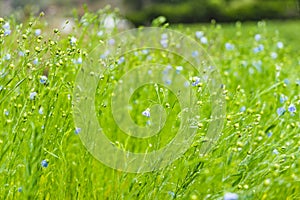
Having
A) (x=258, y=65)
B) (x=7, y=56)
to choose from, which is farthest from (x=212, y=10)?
(x=7, y=56)

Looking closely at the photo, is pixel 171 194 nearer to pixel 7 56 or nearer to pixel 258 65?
pixel 7 56

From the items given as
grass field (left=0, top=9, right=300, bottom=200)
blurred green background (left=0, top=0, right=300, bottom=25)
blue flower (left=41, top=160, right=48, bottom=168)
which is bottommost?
blue flower (left=41, top=160, right=48, bottom=168)

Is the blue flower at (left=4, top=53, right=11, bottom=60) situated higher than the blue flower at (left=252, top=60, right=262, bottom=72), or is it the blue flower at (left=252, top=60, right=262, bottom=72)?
the blue flower at (left=252, top=60, right=262, bottom=72)

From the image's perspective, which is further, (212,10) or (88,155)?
(212,10)

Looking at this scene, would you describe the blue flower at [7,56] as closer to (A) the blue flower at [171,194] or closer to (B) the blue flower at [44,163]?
(B) the blue flower at [44,163]

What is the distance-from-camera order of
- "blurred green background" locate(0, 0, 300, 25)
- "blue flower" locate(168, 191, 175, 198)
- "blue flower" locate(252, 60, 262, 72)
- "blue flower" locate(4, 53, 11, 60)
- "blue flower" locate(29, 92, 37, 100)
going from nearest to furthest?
"blue flower" locate(168, 191, 175, 198) < "blue flower" locate(29, 92, 37, 100) < "blue flower" locate(4, 53, 11, 60) < "blue flower" locate(252, 60, 262, 72) < "blurred green background" locate(0, 0, 300, 25)

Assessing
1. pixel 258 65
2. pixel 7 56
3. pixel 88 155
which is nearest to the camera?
pixel 88 155

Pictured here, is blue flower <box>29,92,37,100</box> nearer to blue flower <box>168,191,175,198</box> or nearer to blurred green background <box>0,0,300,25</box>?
blue flower <box>168,191,175,198</box>

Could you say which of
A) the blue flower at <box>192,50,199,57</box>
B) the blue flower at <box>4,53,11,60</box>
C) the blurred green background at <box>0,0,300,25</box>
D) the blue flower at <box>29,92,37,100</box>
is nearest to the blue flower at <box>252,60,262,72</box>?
the blue flower at <box>192,50,199,57</box>

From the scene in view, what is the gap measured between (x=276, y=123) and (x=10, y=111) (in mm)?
1208

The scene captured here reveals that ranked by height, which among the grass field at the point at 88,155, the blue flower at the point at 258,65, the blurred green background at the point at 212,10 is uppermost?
the blurred green background at the point at 212,10

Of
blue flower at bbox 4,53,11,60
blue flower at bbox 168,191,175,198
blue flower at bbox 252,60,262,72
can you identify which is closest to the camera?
blue flower at bbox 168,191,175,198

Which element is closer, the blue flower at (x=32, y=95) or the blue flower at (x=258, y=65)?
the blue flower at (x=32, y=95)

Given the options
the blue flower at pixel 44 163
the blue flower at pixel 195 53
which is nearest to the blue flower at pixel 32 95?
the blue flower at pixel 44 163
